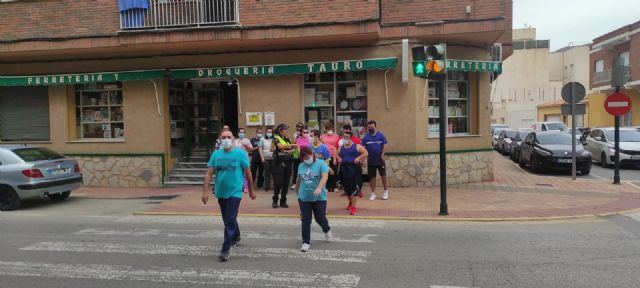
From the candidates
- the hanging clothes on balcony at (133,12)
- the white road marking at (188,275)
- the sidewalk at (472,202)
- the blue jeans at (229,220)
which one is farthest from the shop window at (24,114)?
the blue jeans at (229,220)

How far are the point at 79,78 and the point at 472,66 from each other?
422 inches

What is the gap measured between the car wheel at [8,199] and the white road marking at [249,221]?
2894mm

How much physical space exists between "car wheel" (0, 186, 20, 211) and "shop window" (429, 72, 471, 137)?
9.92 meters

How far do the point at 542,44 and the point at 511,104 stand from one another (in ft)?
26.7

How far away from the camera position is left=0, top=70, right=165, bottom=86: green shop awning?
14094mm

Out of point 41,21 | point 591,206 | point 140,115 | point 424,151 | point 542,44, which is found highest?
point 542,44

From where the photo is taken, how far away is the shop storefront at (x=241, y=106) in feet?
43.1

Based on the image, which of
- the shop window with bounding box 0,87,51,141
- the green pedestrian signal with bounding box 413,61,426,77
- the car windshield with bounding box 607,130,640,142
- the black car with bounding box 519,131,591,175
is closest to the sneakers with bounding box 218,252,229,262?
the green pedestrian signal with bounding box 413,61,426,77

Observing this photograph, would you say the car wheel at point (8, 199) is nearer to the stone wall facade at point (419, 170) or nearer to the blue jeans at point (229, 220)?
the blue jeans at point (229, 220)

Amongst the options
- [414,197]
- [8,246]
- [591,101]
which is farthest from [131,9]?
[591,101]

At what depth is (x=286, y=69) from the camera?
43.5 ft

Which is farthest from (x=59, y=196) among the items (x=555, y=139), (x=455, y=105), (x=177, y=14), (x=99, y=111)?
(x=555, y=139)

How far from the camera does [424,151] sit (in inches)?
519

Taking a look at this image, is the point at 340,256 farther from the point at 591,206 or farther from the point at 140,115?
the point at 140,115
